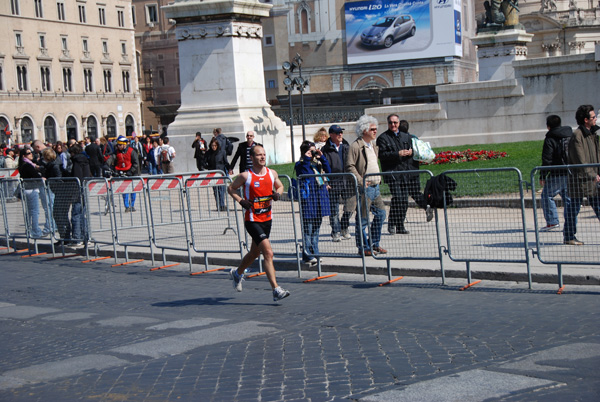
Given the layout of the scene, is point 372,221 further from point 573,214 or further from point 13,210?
point 13,210

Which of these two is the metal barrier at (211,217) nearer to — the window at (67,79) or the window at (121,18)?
the window at (67,79)

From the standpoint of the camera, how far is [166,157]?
85.4ft

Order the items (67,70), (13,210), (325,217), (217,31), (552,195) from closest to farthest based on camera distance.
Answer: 1. (552,195)
2. (325,217)
3. (13,210)
4. (217,31)
5. (67,70)

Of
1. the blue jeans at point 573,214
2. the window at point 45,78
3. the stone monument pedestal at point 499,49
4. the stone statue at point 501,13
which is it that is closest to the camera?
the blue jeans at point 573,214

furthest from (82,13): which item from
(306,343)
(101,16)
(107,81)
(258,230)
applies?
(306,343)

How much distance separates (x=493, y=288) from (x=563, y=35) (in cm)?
7621

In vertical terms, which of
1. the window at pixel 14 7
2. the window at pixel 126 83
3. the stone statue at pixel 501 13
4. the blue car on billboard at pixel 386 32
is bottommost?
the stone statue at pixel 501 13

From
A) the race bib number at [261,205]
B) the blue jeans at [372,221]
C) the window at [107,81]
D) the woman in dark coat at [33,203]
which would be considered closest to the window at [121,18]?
the window at [107,81]

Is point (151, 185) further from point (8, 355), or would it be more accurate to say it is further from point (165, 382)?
point (165, 382)

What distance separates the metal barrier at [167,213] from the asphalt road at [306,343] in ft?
8.11

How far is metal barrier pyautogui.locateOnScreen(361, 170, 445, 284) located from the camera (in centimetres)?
1113

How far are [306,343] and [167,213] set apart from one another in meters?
7.68

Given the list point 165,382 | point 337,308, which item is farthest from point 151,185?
point 165,382

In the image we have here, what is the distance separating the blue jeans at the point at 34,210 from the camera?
17.4 m
